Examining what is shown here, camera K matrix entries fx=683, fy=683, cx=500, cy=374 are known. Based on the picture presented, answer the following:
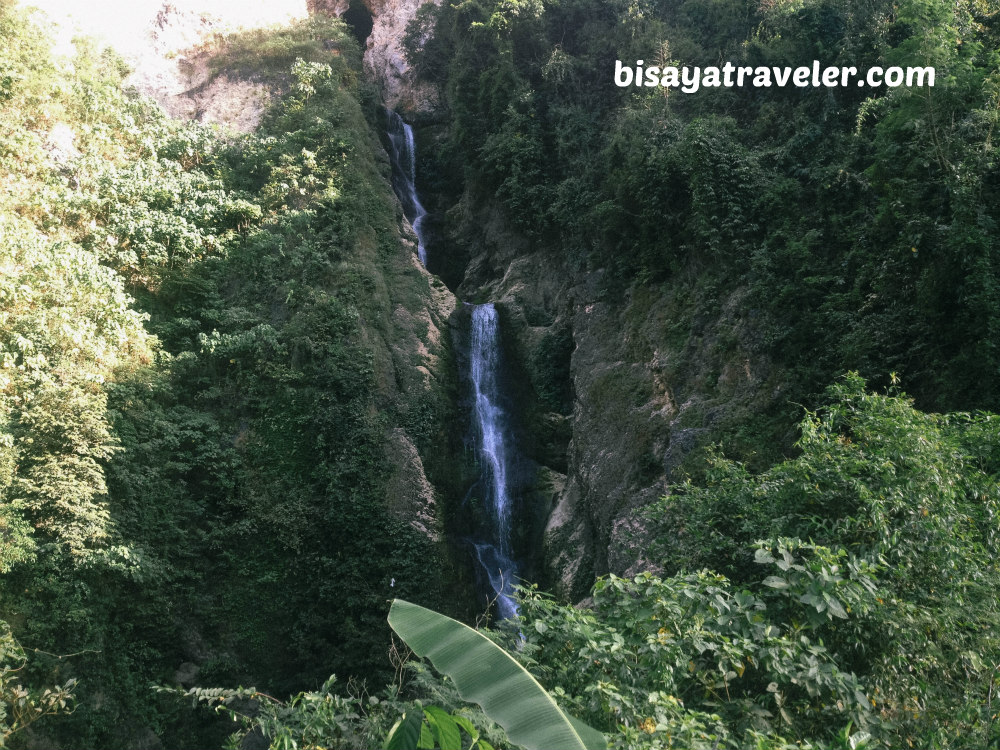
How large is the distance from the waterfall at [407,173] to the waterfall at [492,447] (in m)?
4.38

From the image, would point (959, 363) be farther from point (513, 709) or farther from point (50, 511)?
point (50, 511)

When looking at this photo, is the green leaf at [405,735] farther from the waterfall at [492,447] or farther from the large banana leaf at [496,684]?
the waterfall at [492,447]

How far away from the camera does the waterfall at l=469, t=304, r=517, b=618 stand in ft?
50.5

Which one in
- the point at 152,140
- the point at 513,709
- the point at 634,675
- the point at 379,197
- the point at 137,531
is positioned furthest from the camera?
the point at 379,197

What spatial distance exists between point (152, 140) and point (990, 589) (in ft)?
64.2

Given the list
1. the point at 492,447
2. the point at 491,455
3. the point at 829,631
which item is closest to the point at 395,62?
the point at 492,447

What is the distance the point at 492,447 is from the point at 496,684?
43.9ft

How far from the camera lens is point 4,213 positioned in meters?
13.9

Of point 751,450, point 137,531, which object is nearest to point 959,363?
point 751,450

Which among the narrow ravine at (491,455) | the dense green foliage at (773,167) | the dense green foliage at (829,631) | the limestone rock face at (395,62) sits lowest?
the narrow ravine at (491,455)

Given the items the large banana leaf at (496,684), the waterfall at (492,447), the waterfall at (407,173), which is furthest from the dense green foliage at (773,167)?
the large banana leaf at (496,684)

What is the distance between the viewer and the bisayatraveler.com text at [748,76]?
13.8m

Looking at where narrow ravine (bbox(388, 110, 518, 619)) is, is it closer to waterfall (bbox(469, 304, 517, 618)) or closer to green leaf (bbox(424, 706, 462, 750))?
waterfall (bbox(469, 304, 517, 618))

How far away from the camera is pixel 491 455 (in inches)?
653
